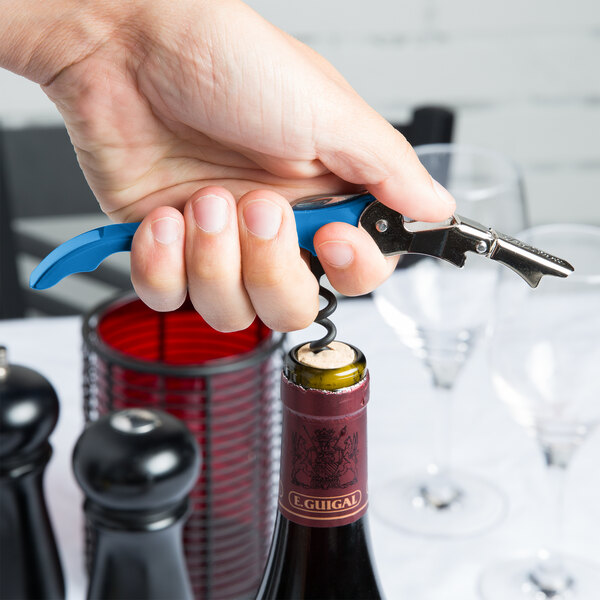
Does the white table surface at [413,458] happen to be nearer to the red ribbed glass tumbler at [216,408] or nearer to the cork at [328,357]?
the red ribbed glass tumbler at [216,408]

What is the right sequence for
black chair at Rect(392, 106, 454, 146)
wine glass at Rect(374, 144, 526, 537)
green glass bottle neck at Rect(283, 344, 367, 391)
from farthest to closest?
black chair at Rect(392, 106, 454, 146) < wine glass at Rect(374, 144, 526, 537) < green glass bottle neck at Rect(283, 344, 367, 391)

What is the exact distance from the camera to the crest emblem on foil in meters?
0.42

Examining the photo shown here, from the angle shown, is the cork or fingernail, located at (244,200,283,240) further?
fingernail, located at (244,200,283,240)

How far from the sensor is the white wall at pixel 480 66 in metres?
1.85

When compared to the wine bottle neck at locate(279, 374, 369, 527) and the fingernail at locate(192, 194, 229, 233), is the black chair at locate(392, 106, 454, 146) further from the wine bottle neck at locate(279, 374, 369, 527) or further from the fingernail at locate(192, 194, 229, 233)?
the wine bottle neck at locate(279, 374, 369, 527)

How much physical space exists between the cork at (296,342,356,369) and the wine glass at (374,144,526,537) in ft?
1.15

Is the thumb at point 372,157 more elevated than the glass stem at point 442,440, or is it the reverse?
the thumb at point 372,157

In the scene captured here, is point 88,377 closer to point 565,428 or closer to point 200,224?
point 200,224

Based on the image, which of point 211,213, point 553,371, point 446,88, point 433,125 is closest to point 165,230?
point 211,213

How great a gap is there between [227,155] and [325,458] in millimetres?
318

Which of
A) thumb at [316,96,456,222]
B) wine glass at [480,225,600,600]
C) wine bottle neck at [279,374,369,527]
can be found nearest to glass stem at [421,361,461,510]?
wine glass at [480,225,600,600]

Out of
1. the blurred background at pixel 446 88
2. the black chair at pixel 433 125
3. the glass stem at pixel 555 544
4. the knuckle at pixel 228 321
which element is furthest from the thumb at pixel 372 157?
the blurred background at pixel 446 88

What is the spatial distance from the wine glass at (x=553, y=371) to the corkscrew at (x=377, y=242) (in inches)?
5.7

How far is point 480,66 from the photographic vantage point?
1938mm
